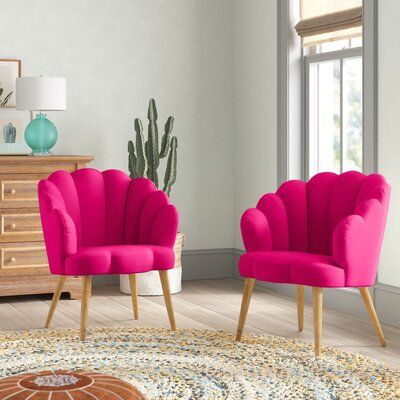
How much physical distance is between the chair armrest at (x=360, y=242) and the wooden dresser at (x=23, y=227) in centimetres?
227

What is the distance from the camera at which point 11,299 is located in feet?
18.9

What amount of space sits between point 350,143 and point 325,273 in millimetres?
1669

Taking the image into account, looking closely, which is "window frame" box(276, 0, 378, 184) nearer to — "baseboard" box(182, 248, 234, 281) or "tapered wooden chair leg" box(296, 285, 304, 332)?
"baseboard" box(182, 248, 234, 281)

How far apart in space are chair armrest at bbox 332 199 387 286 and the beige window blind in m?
1.56

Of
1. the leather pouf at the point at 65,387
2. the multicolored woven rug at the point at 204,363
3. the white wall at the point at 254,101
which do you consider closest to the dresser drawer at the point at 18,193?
the multicolored woven rug at the point at 204,363

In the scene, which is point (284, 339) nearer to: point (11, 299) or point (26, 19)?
point (11, 299)

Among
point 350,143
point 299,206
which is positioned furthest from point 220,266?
point 299,206

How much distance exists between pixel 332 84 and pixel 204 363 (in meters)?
2.48

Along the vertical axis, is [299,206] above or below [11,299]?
above

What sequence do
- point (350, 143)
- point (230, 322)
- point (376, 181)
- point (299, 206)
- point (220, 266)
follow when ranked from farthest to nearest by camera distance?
1. point (220, 266)
2. point (350, 143)
3. point (230, 322)
4. point (299, 206)
5. point (376, 181)

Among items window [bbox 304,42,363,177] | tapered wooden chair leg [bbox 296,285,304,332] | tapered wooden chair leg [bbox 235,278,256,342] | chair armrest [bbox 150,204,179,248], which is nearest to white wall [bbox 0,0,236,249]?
window [bbox 304,42,363,177]

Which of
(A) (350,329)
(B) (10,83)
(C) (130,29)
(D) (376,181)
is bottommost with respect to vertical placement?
(A) (350,329)

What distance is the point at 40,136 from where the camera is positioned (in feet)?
18.9

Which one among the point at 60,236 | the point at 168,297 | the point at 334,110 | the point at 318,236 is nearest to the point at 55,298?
the point at 60,236
